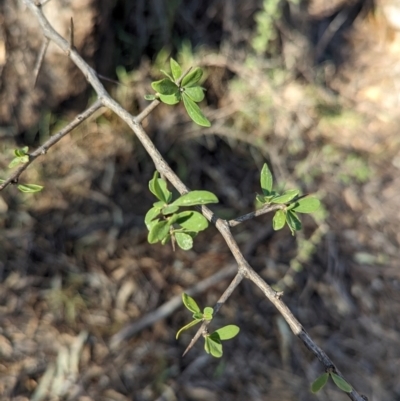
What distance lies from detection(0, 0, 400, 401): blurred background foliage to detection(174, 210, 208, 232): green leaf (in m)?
1.69

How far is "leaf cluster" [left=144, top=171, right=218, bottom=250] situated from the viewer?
2.60 ft

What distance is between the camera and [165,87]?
0.88 meters

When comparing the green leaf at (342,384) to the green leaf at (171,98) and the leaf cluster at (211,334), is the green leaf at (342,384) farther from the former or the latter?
the green leaf at (171,98)

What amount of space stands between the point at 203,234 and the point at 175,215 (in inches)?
83.2

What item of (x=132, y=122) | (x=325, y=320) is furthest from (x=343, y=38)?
(x=132, y=122)

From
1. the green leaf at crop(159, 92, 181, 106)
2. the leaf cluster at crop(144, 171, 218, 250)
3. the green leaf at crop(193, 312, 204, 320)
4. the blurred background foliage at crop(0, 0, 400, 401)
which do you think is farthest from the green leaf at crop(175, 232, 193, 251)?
the blurred background foliage at crop(0, 0, 400, 401)

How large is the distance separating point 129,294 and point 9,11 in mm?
1370

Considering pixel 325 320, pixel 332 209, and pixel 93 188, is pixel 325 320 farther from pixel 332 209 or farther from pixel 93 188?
pixel 93 188

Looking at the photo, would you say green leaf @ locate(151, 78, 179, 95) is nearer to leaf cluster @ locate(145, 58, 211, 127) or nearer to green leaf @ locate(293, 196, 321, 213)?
leaf cluster @ locate(145, 58, 211, 127)

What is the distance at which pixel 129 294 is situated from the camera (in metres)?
2.61

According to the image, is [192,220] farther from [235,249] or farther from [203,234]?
[203,234]

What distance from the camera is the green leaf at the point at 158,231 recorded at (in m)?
0.80

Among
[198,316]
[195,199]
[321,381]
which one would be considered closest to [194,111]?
[195,199]

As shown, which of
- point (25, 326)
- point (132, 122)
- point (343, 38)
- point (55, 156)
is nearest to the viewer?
point (132, 122)
